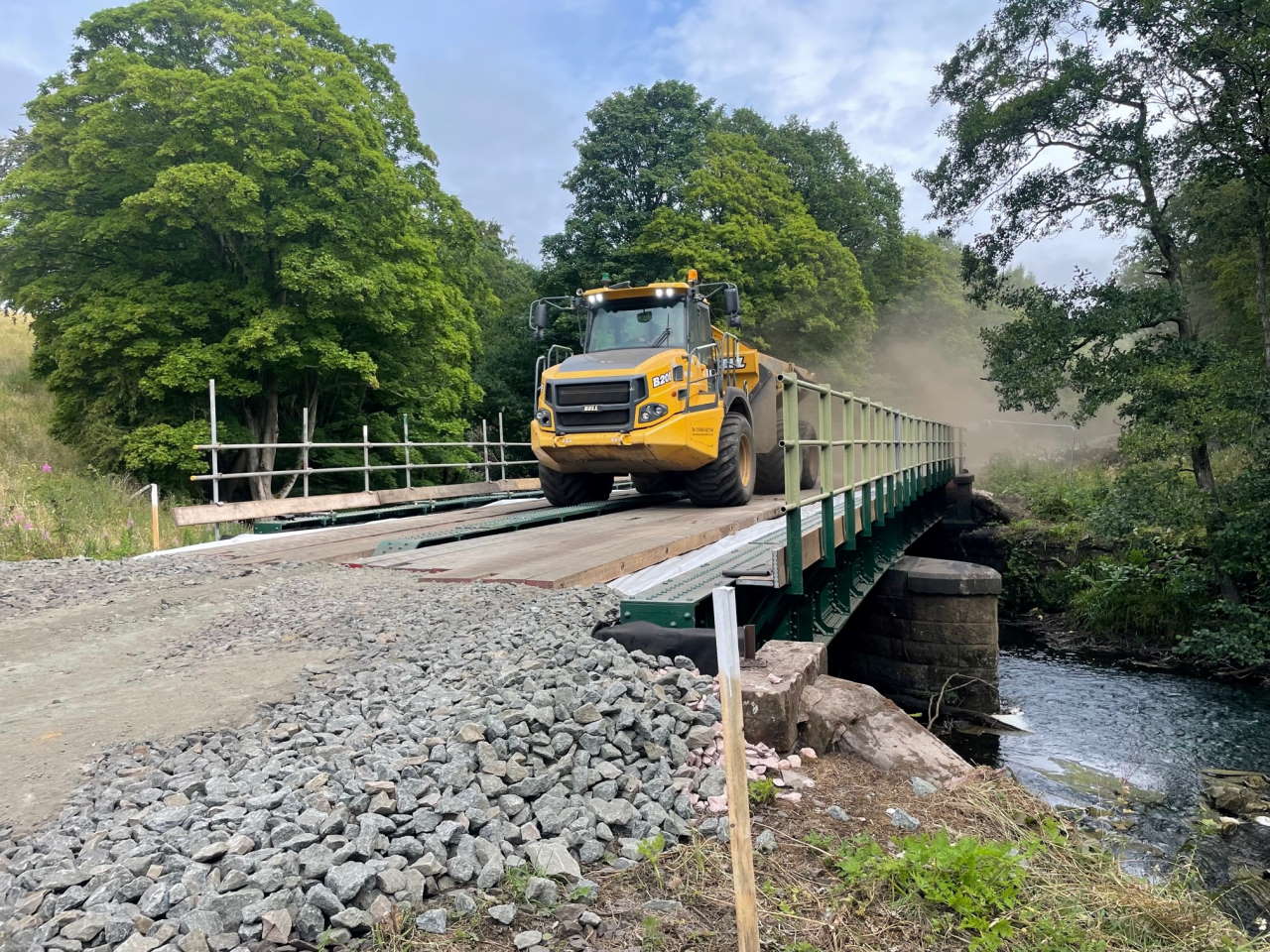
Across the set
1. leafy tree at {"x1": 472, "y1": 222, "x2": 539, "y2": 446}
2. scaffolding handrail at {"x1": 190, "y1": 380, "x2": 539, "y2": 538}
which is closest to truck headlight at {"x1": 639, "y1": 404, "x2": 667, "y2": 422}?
scaffolding handrail at {"x1": 190, "y1": 380, "x2": 539, "y2": 538}

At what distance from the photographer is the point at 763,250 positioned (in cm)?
2822

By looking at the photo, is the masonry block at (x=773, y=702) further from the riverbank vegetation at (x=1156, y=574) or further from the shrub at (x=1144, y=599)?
the shrub at (x=1144, y=599)

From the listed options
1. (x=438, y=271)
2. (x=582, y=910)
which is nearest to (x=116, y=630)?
(x=582, y=910)

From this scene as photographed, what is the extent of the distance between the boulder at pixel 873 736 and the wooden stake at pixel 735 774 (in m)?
1.65

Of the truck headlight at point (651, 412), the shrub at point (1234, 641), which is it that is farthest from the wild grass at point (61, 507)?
the shrub at point (1234, 641)

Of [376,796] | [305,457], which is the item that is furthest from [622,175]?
[376,796]

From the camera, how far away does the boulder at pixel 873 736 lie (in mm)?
3875

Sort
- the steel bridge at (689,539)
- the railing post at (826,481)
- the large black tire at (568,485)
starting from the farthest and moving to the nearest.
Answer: the large black tire at (568,485), the railing post at (826,481), the steel bridge at (689,539)

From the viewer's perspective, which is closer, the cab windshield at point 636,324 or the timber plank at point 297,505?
the timber plank at point 297,505

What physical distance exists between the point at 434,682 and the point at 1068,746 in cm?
749

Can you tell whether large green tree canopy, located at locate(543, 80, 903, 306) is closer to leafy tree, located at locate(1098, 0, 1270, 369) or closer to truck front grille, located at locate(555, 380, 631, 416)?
leafy tree, located at locate(1098, 0, 1270, 369)

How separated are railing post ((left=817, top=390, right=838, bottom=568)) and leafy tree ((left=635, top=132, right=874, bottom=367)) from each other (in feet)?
70.3

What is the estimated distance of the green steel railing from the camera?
5.23 metres

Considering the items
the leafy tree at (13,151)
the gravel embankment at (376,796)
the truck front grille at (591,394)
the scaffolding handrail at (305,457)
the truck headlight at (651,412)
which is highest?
the leafy tree at (13,151)
